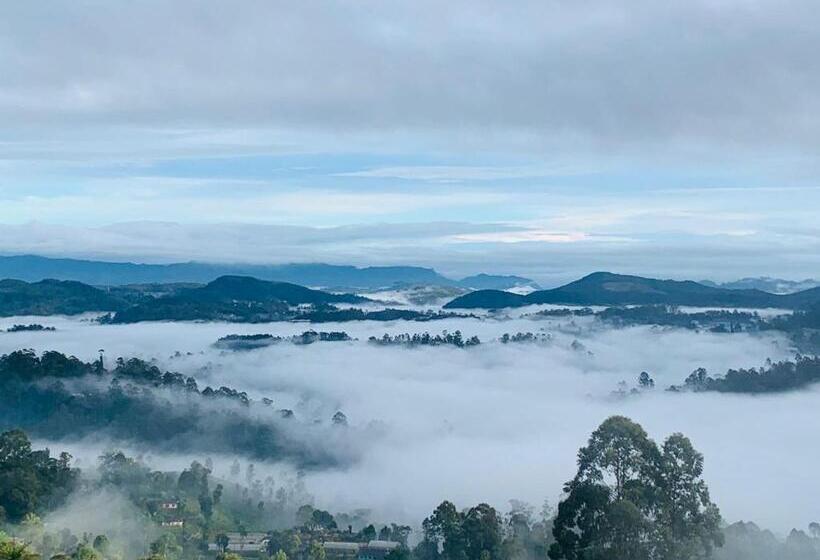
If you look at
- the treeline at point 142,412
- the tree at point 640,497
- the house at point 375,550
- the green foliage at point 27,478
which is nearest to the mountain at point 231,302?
the treeline at point 142,412

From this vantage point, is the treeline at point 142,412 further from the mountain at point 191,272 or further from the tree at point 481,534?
the mountain at point 191,272

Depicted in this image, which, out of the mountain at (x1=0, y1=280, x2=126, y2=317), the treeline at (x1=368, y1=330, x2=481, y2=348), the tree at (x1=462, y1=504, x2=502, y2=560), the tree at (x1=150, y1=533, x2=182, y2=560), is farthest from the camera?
the mountain at (x1=0, y1=280, x2=126, y2=317)

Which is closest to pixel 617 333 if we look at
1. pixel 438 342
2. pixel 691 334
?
pixel 691 334

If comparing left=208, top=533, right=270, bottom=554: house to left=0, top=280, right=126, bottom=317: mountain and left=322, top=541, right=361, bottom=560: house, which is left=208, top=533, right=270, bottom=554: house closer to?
left=322, top=541, right=361, bottom=560: house

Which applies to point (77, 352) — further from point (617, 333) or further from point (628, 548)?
point (628, 548)

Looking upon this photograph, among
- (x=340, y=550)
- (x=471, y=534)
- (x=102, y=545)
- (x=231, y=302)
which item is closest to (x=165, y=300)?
(x=231, y=302)

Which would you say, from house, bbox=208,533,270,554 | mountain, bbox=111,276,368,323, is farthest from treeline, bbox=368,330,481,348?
house, bbox=208,533,270,554

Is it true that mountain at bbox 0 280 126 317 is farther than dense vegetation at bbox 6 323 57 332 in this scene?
Yes
